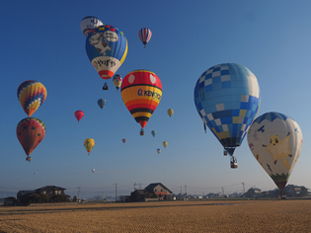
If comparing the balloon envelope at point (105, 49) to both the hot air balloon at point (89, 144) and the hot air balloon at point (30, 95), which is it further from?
the hot air balloon at point (89, 144)

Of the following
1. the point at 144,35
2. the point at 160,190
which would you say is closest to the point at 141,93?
the point at 144,35

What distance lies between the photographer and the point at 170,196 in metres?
96.1

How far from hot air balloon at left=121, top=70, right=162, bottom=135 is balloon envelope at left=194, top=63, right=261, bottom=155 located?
6.29 meters

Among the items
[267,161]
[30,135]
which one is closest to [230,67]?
[267,161]

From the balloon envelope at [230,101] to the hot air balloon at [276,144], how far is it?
22.1 ft

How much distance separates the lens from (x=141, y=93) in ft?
104

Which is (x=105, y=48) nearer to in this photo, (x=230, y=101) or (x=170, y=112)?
(x=230, y=101)

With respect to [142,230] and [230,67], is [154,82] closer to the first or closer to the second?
[230,67]

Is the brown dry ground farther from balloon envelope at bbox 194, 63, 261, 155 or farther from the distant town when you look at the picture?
the distant town

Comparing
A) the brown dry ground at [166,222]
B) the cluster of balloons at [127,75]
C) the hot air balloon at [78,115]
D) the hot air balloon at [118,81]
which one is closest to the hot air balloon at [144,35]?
the cluster of balloons at [127,75]

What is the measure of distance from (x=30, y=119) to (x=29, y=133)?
9.59ft

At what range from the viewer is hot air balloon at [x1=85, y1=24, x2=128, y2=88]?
31.2m

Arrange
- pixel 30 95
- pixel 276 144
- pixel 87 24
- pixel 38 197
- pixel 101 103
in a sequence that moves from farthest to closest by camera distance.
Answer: pixel 38 197
pixel 101 103
pixel 30 95
pixel 87 24
pixel 276 144

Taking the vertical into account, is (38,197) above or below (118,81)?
below
